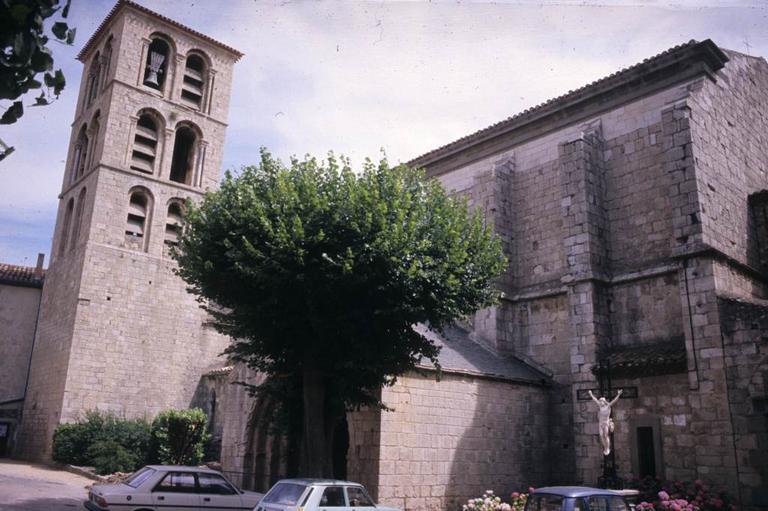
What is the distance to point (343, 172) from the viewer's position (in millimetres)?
13555

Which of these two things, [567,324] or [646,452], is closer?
[646,452]

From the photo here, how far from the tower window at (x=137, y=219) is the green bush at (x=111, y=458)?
9855 mm

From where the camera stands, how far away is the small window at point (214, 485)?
11633 millimetres

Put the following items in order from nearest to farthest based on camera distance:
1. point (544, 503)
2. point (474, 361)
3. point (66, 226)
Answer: point (544, 503), point (474, 361), point (66, 226)

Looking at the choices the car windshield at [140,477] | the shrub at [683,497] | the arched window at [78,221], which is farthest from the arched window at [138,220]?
the shrub at [683,497]

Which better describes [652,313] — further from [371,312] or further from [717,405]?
[371,312]

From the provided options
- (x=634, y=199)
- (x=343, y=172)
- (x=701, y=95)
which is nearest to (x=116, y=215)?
(x=343, y=172)

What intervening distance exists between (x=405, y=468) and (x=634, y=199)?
10.5 m

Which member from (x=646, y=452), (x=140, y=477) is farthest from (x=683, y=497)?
(x=140, y=477)

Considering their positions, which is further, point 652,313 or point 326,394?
point 652,313

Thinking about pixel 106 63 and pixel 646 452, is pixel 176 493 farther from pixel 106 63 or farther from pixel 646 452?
pixel 106 63

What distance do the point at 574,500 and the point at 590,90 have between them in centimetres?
1456

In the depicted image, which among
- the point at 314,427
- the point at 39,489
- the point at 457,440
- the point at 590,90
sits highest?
the point at 590,90

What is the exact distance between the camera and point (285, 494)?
384 inches
